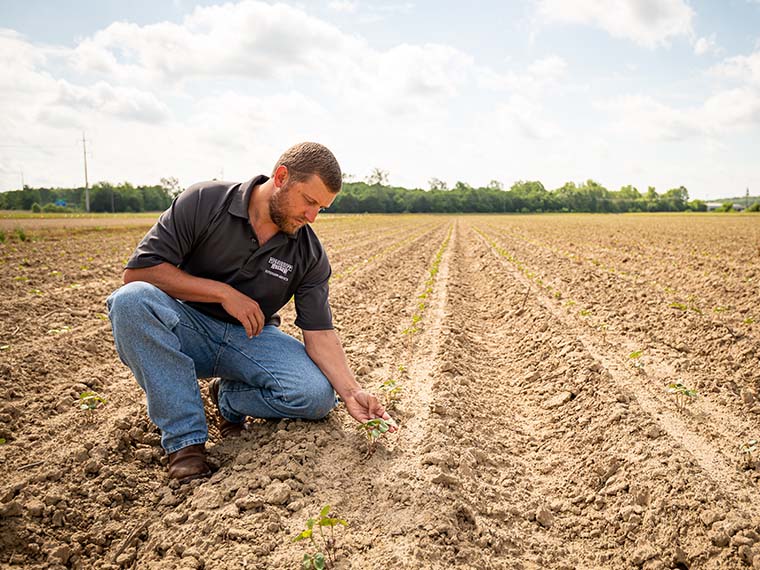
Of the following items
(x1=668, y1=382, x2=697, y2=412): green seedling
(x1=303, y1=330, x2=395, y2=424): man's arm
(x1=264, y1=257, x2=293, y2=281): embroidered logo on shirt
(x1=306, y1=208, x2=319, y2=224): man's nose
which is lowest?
(x1=668, y1=382, x2=697, y2=412): green seedling

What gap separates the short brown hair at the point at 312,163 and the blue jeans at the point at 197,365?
1.01m

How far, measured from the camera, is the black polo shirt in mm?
2873

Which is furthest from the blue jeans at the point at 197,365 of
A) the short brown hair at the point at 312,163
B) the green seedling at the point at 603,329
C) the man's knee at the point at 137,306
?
the green seedling at the point at 603,329

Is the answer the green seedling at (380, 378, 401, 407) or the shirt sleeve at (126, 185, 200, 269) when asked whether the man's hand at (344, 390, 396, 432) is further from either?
the shirt sleeve at (126, 185, 200, 269)

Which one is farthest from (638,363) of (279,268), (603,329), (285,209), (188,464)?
(188,464)

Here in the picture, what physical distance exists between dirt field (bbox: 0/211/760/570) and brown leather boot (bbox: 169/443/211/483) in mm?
67

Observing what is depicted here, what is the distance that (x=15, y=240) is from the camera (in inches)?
551

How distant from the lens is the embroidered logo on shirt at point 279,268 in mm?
3090

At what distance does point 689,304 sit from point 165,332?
695cm

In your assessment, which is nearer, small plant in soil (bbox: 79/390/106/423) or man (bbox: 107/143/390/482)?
man (bbox: 107/143/390/482)

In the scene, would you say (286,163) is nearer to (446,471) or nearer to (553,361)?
(446,471)

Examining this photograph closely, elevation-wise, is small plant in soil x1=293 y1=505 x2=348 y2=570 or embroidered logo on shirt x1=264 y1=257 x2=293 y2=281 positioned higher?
embroidered logo on shirt x1=264 y1=257 x2=293 y2=281

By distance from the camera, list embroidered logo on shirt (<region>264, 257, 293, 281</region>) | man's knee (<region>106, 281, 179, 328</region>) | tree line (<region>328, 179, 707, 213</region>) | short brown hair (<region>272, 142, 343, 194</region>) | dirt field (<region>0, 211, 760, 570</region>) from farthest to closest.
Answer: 1. tree line (<region>328, 179, 707, 213</region>)
2. embroidered logo on shirt (<region>264, 257, 293, 281</region>)
3. short brown hair (<region>272, 142, 343, 194</region>)
4. man's knee (<region>106, 281, 179, 328</region>)
5. dirt field (<region>0, 211, 760, 570</region>)

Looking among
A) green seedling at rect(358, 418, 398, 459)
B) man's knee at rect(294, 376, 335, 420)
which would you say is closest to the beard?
man's knee at rect(294, 376, 335, 420)
